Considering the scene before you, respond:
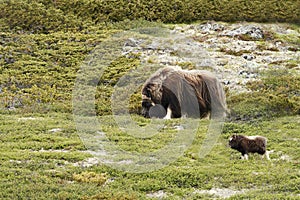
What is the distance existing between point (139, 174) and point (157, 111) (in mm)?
8520

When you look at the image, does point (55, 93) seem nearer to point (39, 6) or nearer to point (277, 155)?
point (277, 155)

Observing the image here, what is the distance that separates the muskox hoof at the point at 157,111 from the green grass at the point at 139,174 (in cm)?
239

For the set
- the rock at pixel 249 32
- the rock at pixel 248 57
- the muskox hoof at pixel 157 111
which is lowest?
the muskox hoof at pixel 157 111

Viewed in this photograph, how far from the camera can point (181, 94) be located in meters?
25.5

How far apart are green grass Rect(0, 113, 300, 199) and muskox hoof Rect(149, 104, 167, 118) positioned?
2.39 metres

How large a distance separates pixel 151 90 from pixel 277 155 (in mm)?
7050

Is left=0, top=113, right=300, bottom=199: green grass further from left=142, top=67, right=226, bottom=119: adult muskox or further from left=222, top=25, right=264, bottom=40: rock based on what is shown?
left=222, top=25, right=264, bottom=40: rock

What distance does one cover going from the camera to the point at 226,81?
113 ft

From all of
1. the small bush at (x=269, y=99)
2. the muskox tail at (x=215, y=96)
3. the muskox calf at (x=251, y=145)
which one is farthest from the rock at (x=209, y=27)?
the muskox calf at (x=251, y=145)

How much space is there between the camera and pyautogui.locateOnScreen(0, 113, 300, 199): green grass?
1655 centimetres

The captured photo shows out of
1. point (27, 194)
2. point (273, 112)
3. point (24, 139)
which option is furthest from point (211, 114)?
point (27, 194)

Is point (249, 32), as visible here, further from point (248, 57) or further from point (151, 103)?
point (151, 103)

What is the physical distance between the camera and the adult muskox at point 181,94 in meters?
25.3

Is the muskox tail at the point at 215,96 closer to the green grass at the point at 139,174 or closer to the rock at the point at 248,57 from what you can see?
the green grass at the point at 139,174
